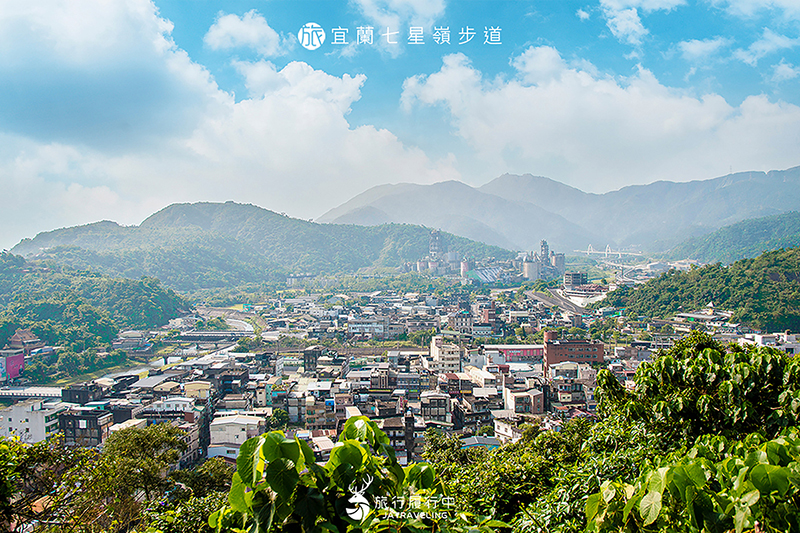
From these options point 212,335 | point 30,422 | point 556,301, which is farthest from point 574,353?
point 556,301

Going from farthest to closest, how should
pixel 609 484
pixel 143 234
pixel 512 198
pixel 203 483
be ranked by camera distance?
pixel 512 198 → pixel 143 234 → pixel 203 483 → pixel 609 484

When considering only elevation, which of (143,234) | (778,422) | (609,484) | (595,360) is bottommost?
(595,360)

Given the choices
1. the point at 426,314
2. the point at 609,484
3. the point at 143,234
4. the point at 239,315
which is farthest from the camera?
the point at 143,234

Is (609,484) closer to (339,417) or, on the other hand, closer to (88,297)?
(339,417)

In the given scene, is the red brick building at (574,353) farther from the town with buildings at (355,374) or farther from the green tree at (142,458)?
the green tree at (142,458)

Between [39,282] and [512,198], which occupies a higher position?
→ [512,198]

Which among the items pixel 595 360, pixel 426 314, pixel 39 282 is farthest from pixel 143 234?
pixel 595 360

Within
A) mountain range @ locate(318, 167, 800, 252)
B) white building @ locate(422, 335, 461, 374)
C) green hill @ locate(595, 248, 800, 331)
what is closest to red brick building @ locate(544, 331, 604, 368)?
white building @ locate(422, 335, 461, 374)
